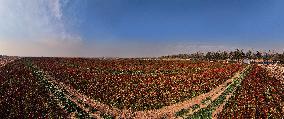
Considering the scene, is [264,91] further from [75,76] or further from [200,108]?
[75,76]

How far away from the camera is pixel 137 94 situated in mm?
57625

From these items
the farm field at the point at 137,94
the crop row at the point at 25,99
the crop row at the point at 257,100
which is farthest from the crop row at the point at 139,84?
the crop row at the point at 25,99

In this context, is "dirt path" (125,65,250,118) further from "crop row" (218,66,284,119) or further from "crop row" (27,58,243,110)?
"crop row" (218,66,284,119)

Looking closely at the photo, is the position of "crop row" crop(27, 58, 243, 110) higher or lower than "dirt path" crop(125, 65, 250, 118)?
higher

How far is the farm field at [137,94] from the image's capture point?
151 ft

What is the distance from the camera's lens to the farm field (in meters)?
46.2

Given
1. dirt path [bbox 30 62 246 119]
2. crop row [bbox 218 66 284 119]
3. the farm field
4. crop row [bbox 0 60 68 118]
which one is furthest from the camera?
dirt path [bbox 30 62 246 119]

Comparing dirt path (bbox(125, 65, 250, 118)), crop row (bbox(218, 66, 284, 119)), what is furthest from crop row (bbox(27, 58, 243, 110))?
crop row (bbox(218, 66, 284, 119))

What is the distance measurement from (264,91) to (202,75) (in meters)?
14.8

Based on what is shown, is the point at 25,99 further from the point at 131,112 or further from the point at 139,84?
the point at 139,84

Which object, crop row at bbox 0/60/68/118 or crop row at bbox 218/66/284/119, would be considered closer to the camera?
crop row at bbox 0/60/68/118

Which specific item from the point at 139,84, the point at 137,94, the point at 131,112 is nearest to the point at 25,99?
the point at 131,112

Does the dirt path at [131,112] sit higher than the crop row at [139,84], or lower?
lower

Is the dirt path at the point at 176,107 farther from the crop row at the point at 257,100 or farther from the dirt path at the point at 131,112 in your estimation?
the crop row at the point at 257,100
